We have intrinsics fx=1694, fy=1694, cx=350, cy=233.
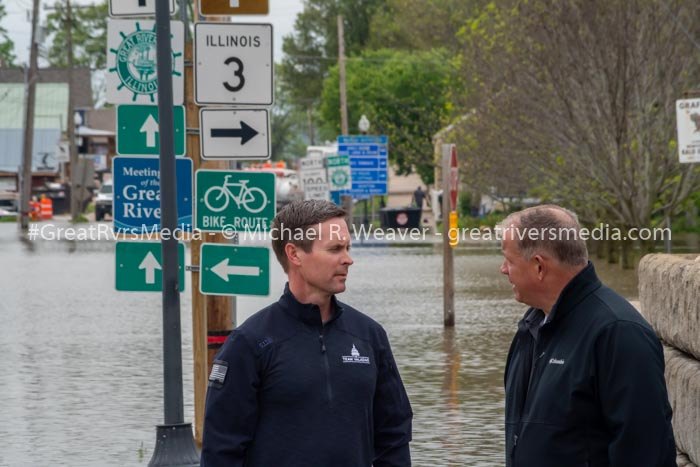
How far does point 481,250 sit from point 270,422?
1569 inches

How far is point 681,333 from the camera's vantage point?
8.16 m

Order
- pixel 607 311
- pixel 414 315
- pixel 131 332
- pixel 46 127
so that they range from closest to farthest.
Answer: pixel 607 311 < pixel 131 332 < pixel 414 315 < pixel 46 127

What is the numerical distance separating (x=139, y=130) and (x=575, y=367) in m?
6.49

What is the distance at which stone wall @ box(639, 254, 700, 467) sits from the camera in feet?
25.3

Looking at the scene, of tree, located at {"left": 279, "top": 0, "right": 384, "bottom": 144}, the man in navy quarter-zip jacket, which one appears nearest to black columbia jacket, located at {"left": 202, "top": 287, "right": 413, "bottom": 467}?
the man in navy quarter-zip jacket

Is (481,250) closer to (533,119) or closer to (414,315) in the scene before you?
(533,119)

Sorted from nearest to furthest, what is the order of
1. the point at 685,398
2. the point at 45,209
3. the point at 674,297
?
the point at 685,398
the point at 674,297
the point at 45,209

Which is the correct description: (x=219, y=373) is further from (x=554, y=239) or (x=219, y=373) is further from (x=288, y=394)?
(x=554, y=239)

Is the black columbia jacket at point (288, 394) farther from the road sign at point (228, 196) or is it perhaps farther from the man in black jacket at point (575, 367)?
the road sign at point (228, 196)

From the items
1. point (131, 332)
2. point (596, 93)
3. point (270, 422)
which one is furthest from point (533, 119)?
point (270, 422)

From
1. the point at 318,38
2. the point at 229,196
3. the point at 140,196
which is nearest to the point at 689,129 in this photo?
the point at 140,196

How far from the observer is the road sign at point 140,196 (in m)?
10.9

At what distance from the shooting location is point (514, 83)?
112 ft

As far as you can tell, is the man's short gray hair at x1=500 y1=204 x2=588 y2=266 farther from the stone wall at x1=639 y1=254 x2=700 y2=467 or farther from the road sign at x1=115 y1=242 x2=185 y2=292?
the road sign at x1=115 y1=242 x2=185 y2=292
